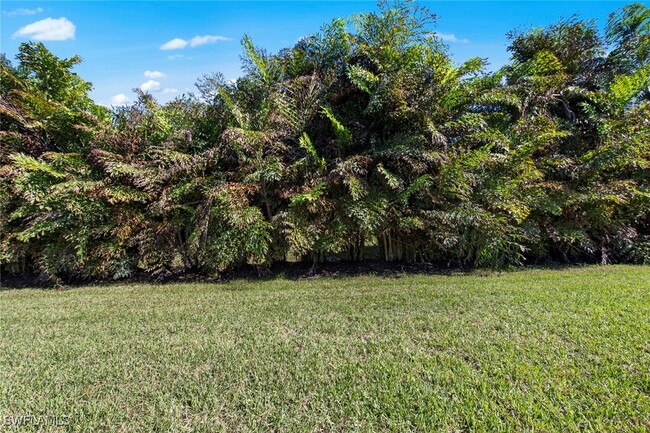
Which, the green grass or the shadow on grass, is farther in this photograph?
the shadow on grass

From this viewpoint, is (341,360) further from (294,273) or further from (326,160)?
(326,160)

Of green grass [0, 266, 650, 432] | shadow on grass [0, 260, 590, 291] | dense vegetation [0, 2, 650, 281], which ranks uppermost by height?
dense vegetation [0, 2, 650, 281]

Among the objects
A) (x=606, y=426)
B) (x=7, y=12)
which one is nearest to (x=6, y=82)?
(x=7, y=12)

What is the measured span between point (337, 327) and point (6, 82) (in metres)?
5.73

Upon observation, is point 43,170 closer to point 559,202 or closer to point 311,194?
point 311,194

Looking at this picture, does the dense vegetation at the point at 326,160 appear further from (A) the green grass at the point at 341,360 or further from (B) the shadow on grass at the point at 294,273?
(A) the green grass at the point at 341,360

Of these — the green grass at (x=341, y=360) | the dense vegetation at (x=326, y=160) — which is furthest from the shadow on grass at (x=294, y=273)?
the green grass at (x=341, y=360)

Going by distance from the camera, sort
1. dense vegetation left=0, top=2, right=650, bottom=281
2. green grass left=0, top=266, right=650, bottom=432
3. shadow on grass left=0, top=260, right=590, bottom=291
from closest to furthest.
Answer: green grass left=0, top=266, right=650, bottom=432 < dense vegetation left=0, top=2, right=650, bottom=281 < shadow on grass left=0, top=260, right=590, bottom=291

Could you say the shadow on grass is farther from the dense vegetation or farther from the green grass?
the green grass

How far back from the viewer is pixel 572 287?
384 centimetres

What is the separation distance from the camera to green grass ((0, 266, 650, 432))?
70.9 inches

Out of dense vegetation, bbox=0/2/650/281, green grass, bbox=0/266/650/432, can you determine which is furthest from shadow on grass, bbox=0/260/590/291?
green grass, bbox=0/266/650/432

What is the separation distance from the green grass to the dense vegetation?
3.14 feet

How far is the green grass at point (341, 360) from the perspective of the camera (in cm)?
180
